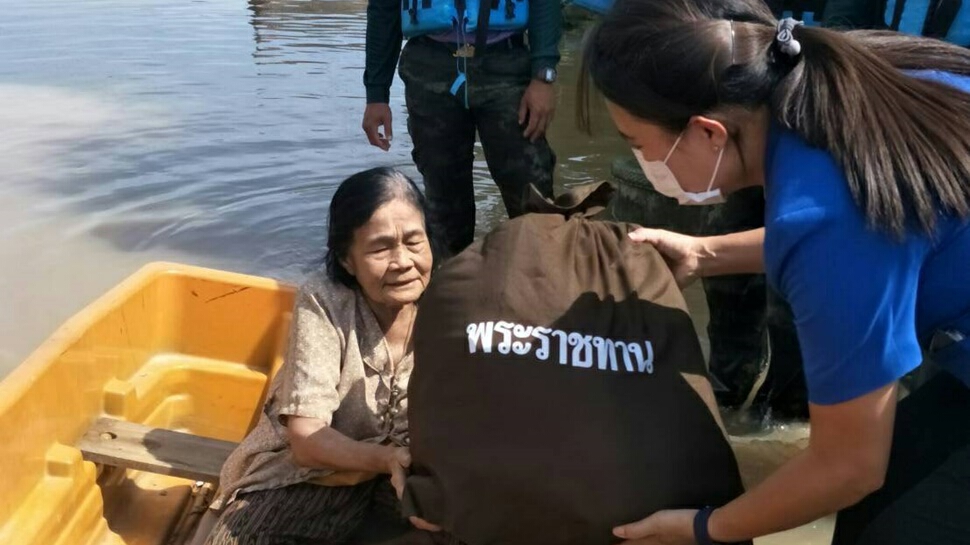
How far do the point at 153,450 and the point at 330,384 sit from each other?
649 mm

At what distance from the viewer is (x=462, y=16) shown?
2.99 m

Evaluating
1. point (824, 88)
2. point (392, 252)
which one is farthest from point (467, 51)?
point (824, 88)

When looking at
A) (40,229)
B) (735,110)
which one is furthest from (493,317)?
(40,229)

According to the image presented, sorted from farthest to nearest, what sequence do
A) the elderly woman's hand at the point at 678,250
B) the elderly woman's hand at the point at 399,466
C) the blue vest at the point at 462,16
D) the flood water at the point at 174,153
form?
the flood water at the point at 174,153
the blue vest at the point at 462,16
the elderly woman's hand at the point at 678,250
the elderly woman's hand at the point at 399,466

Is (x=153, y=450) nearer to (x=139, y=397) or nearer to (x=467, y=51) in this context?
(x=139, y=397)

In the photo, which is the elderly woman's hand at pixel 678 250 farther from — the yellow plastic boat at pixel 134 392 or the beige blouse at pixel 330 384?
the yellow plastic boat at pixel 134 392

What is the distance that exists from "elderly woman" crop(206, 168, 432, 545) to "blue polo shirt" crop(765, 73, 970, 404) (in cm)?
105

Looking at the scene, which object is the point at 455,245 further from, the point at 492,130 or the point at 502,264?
the point at 502,264

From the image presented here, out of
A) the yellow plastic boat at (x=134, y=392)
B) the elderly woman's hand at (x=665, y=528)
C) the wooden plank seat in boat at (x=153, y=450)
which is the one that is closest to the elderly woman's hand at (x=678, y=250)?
the elderly woman's hand at (x=665, y=528)

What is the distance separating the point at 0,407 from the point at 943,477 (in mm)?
1936

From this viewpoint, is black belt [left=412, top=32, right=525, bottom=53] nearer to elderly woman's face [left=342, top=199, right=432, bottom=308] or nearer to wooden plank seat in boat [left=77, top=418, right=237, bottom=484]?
elderly woman's face [left=342, top=199, right=432, bottom=308]

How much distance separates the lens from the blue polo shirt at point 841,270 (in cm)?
123

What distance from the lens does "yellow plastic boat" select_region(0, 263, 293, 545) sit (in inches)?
90.1

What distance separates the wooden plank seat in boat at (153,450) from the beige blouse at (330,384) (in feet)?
0.53
